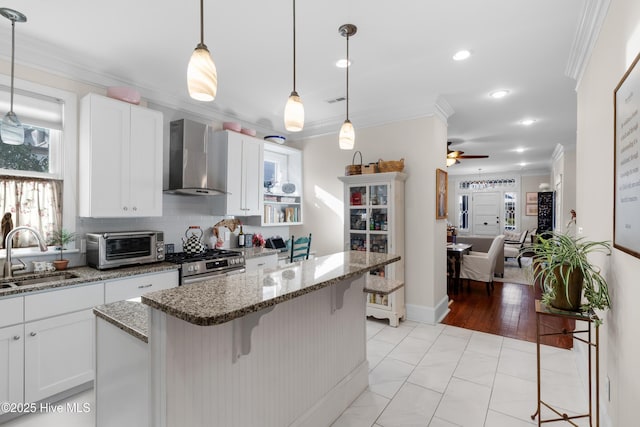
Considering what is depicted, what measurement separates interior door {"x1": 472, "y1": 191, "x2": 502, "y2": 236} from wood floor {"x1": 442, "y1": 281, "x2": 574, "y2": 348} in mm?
5217

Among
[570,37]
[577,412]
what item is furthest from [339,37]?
[577,412]

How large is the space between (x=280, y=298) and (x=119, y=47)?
8.81 feet

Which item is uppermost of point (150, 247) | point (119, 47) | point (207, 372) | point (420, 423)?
point (119, 47)

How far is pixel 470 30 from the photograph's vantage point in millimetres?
2379

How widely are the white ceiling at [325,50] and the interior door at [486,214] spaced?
22.8 ft

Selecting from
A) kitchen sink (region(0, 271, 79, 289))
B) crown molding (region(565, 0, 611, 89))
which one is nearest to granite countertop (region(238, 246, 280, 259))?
kitchen sink (region(0, 271, 79, 289))

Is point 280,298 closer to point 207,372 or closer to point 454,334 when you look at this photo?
point 207,372

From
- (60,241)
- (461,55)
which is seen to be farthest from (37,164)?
(461,55)

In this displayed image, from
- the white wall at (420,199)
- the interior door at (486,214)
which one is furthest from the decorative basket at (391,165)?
the interior door at (486,214)

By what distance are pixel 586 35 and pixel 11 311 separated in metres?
4.42

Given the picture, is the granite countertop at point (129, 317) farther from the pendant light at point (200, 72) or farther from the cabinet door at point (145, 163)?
the cabinet door at point (145, 163)

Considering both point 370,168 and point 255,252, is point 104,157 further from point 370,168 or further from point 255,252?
point 370,168

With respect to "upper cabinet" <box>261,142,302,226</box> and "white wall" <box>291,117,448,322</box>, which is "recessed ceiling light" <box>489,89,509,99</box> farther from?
"upper cabinet" <box>261,142,302,226</box>

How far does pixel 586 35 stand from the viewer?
7.42 ft
